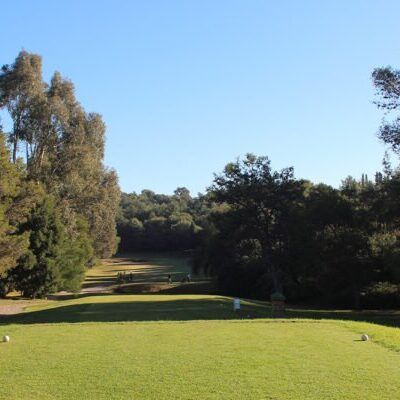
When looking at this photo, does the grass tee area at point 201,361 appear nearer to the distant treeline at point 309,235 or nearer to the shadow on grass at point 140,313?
the shadow on grass at point 140,313

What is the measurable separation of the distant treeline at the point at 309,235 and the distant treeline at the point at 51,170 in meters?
12.9

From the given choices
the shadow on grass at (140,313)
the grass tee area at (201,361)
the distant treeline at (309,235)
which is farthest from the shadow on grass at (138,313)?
the distant treeline at (309,235)

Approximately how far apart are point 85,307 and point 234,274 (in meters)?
31.9

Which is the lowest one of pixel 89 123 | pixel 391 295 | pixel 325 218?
pixel 391 295

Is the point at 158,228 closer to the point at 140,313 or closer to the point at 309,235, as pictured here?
the point at 309,235

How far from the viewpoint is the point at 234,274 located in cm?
5738

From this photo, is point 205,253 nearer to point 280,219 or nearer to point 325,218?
point 280,219

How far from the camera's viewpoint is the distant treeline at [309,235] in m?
40.4

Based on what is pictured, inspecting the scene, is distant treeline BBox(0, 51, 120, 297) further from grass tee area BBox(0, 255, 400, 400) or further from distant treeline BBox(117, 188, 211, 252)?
distant treeline BBox(117, 188, 211, 252)

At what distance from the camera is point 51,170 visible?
4919cm

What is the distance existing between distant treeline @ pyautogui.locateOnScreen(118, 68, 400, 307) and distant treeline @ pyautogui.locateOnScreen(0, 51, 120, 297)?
42.5ft

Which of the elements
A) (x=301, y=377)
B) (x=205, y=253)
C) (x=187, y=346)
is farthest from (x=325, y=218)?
(x=301, y=377)

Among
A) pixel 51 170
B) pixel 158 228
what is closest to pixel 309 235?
pixel 51 170

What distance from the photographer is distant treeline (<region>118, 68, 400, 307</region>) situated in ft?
133
